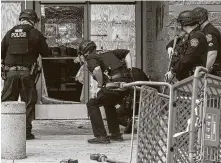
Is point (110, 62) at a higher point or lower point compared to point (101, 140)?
higher

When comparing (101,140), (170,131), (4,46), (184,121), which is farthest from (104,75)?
(170,131)

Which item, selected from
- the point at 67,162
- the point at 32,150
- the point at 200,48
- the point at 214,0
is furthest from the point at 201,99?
the point at 214,0

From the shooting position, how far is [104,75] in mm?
7898

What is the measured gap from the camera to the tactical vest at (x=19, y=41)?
8094 mm

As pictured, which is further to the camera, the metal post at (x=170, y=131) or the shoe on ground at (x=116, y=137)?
the shoe on ground at (x=116, y=137)

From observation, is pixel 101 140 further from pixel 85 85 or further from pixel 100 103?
pixel 85 85

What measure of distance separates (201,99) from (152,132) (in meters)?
0.66

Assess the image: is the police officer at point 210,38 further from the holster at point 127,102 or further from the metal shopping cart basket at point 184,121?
the metal shopping cart basket at point 184,121

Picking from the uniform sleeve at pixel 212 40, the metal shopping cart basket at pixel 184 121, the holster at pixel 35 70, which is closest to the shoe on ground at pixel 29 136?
the holster at pixel 35 70

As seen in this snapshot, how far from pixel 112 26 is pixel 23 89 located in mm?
3421

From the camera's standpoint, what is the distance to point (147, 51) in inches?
433

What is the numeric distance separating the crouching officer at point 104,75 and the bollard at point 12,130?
4.95 feet

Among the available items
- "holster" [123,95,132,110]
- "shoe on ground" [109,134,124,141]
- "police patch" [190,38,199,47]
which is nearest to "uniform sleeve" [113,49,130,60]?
"holster" [123,95,132,110]

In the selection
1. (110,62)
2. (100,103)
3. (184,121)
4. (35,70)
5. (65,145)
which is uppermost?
(110,62)
